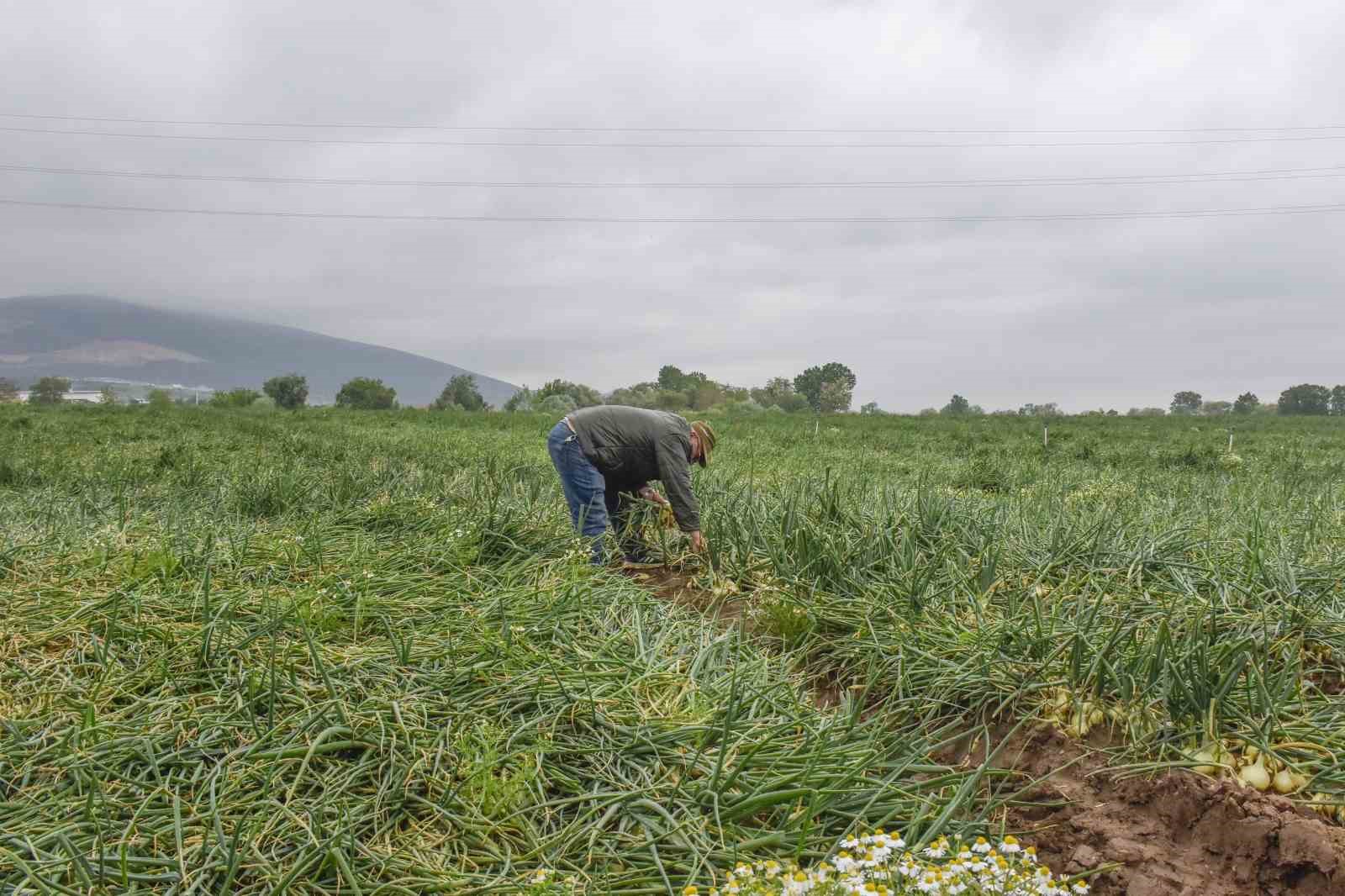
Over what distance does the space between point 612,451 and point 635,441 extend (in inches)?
7.8

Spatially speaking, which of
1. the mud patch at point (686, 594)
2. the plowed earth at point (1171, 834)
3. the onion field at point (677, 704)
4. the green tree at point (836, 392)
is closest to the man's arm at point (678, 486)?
the onion field at point (677, 704)

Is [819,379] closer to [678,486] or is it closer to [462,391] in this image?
[462,391]

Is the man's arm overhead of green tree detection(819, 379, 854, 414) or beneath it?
beneath

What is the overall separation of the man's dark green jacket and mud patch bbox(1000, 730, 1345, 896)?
3.19m

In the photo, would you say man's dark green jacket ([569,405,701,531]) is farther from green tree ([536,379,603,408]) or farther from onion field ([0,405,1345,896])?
green tree ([536,379,603,408])

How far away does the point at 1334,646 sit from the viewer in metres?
3.55

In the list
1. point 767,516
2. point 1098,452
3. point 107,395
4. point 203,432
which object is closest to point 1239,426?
point 1098,452

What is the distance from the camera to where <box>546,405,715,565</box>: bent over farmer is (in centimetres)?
603

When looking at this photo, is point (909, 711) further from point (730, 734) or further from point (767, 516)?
point (767, 516)

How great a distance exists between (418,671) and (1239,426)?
3001 cm

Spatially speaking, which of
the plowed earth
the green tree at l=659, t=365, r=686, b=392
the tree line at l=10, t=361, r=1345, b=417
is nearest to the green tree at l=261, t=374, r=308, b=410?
the tree line at l=10, t=361, r=1345, b=417

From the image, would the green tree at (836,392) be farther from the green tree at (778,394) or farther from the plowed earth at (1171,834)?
the plowed earth at (1171,834)

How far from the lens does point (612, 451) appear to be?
621 cm

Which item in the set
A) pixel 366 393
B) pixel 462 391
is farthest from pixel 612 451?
pixel 462 391
